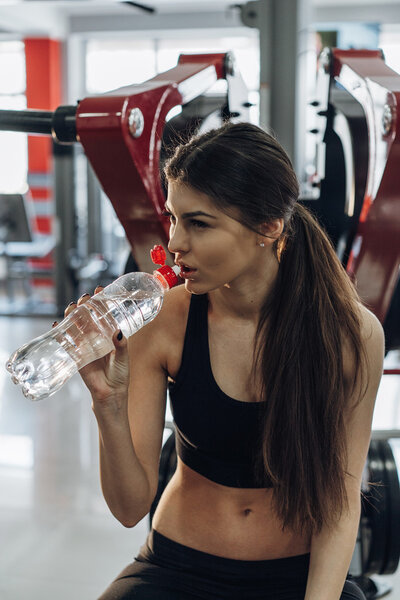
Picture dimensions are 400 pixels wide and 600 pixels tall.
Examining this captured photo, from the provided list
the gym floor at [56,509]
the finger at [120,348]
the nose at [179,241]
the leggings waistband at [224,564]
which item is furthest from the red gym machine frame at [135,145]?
the gym floor at [56,509]

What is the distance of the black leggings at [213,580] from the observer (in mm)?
1199

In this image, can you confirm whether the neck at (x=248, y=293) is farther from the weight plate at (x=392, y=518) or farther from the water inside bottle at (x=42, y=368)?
the weight plate at (x=392, y=518)

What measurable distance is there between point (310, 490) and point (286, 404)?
0.16 m

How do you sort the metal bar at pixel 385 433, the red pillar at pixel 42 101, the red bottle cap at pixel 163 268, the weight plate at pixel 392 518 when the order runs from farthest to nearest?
the red pillar at pixel 42 101 < the weight plate at pixel 392 518 < the metal bar at pixel 385 433 < the red bottle cap at pixel 163 268

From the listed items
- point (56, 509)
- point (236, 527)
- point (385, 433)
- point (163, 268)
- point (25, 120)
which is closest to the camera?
point (163, 268)

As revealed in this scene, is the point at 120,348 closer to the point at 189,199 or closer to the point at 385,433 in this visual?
the point at 189,199

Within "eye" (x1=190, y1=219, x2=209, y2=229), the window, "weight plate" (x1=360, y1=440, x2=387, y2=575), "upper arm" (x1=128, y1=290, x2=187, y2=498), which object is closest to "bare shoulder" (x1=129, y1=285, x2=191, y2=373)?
"upper arm" (x1=128, y1=290, x2=187, y2=498)

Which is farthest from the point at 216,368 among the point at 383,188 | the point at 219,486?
the point at 383,188

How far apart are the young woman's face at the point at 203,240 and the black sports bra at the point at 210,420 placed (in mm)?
180

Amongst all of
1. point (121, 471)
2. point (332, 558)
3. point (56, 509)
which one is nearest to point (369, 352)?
point (332, 558)

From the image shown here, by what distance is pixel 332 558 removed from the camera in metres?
1.18

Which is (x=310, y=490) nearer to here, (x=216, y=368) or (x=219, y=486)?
(x=219, y=486)

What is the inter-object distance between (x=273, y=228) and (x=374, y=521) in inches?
36.5

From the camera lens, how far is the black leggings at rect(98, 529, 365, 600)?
47.2 inches
